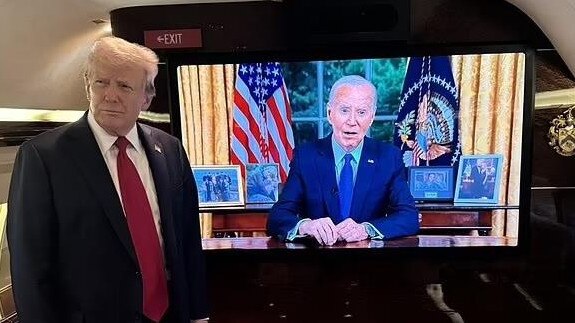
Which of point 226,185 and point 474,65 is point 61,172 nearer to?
point 226,185

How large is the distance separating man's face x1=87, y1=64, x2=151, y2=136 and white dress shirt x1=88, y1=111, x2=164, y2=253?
0.08ft

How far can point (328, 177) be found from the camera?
263 centimetres

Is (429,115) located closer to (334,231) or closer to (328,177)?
(328,177)

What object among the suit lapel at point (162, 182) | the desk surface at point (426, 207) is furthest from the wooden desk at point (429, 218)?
the suit lapel at point (162, 182)

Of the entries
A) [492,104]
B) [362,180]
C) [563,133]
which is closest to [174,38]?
[362,180]

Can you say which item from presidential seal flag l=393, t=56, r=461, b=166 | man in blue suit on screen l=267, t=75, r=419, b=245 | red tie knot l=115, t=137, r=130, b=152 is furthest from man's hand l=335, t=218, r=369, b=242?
red tie knot l=115, t=137, r=130, b=152

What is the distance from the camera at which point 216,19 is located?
2.66 m

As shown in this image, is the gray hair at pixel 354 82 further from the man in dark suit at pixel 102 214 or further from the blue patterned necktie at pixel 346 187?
the man in dark suit at pixel 102 214

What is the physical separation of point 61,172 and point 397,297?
1.89 m

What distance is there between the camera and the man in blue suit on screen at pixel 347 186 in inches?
102

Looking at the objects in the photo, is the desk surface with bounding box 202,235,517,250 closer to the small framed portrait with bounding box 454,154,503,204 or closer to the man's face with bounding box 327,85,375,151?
the small framed portrait with bounding box 454,154,503,204

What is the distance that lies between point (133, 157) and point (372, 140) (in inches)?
49.2

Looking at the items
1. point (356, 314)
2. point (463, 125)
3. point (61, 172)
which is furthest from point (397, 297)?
point (61, 172)

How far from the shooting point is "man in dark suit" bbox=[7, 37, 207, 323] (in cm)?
Result: 154
